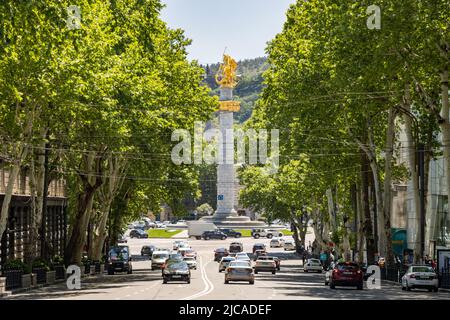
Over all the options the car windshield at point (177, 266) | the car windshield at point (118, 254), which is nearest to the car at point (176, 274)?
the car windshield at point (177, 266)

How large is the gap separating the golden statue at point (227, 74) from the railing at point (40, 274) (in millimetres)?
107919

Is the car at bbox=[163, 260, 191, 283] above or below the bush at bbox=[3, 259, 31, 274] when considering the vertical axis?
below

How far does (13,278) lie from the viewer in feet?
145

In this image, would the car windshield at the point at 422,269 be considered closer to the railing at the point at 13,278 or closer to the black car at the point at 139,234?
the railing at the point at 13,278

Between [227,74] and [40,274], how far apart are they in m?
109

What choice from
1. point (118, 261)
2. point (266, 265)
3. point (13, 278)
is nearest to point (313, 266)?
point (266, 265)

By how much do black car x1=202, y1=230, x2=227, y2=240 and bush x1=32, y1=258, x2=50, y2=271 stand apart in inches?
3827

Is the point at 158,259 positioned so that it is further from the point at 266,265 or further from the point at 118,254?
the point at 266,265

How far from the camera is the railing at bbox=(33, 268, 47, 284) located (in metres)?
48.9

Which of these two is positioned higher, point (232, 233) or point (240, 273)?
point (232, 233)

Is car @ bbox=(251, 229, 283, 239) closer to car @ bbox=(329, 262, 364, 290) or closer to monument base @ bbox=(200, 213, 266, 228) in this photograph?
monument base @ bbox=(200, 213, 266, 228)

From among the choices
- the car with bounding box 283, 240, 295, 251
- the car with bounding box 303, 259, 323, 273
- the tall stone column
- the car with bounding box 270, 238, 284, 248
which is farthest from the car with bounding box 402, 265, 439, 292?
the tall stone column

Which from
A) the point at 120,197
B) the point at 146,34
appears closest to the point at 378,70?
the point at 146,34
